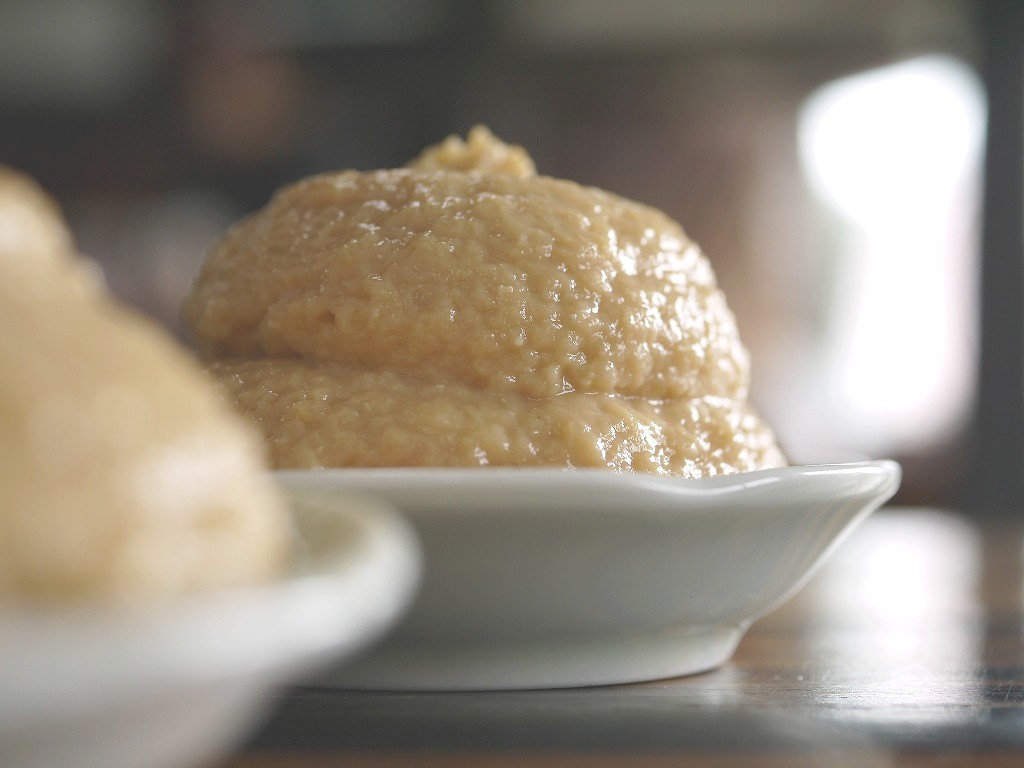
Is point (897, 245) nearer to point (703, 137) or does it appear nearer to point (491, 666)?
point (703, 137)

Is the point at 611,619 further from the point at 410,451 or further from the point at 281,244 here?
the point at 281,244

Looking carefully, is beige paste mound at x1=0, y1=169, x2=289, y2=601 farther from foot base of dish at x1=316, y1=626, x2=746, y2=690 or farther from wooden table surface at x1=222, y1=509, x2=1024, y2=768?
foot base of dish at x1=316, y1=626, x2=746, y2=690

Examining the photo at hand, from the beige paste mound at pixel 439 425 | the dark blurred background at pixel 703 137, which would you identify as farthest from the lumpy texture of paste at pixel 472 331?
the dark blurred background at pixel 703 137

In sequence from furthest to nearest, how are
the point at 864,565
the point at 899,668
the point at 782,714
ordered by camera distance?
the point at 864,565 < the point at 899,668 < the point at 782,714

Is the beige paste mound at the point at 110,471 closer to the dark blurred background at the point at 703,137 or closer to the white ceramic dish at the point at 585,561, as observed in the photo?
the white ceramic dish at the point at 585,561

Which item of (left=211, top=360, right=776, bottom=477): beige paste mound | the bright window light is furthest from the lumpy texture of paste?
the bright window light

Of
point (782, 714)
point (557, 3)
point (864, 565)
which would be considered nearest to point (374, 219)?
point (782, 714)
